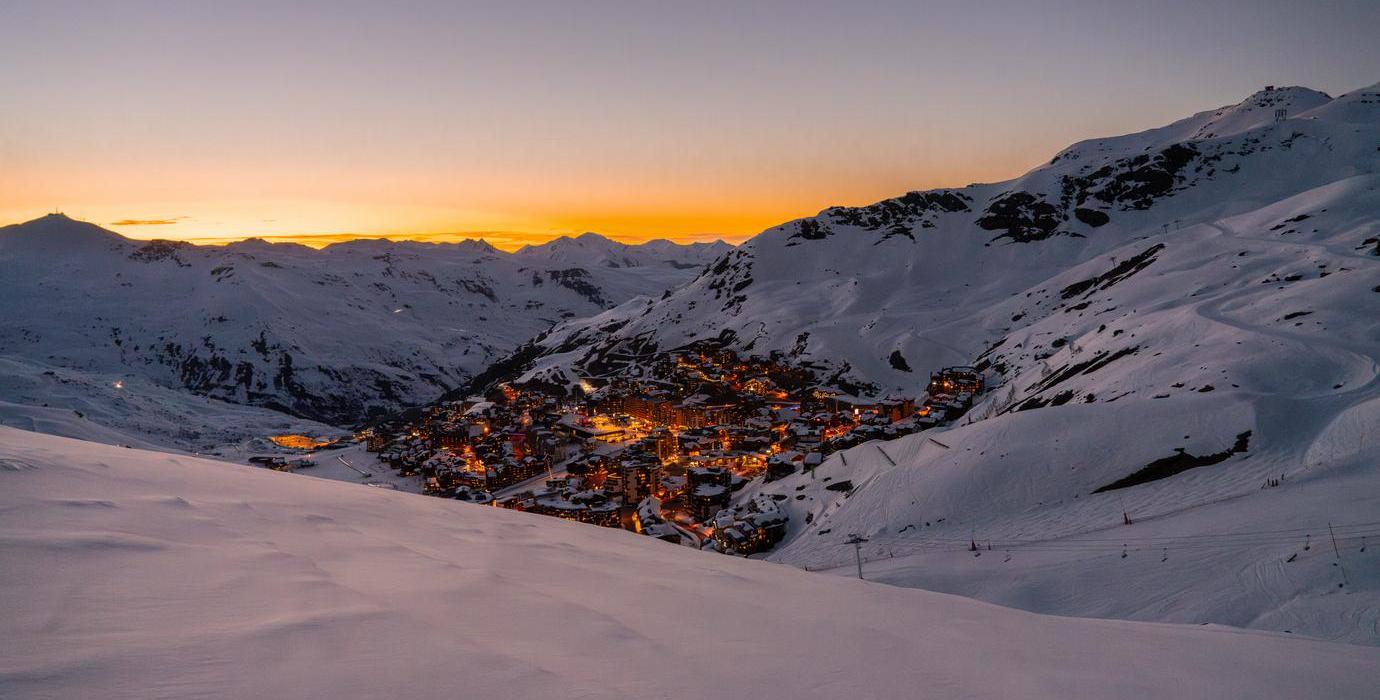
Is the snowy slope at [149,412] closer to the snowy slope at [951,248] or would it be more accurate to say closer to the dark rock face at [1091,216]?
the snowy slope at [951,248]

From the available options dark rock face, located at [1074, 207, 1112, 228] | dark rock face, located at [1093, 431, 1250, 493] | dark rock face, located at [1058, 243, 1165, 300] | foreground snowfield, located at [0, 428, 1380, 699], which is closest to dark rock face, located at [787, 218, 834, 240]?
dark rock face, located at [1074, 207, 1112, 228]

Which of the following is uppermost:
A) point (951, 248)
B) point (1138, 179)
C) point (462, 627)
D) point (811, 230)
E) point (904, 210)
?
point (904, 210)

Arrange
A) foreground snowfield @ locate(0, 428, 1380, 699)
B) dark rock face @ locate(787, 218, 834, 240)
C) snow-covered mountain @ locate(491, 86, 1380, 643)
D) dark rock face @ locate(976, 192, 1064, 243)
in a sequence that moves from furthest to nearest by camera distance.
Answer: dark rock face @ locate(787, 218, 834, 240) → dark rock face @ locate(976, 192, 1064, 243) → snow-covered mountain @ locate(491, 86, 1380, 643) → foreground snowfield @ locate(0, 428, 1380, 699)

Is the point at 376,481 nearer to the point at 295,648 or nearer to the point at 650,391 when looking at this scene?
the point at 650,391

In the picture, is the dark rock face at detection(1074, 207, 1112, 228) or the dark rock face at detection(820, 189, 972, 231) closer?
the dark rock face at detection(1074, 207, 1112, 228)

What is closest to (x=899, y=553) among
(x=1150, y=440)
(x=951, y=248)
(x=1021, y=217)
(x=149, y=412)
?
(x=1150, y=440)

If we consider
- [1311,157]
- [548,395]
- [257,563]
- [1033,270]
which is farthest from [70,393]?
[1311,157]

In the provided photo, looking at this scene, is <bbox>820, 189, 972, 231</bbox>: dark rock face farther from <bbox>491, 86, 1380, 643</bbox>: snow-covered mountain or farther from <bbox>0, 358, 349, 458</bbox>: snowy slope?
<bbox>0, 358, 349, 458</bbox>: snowy slope

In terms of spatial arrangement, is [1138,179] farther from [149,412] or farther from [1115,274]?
[149,412]
